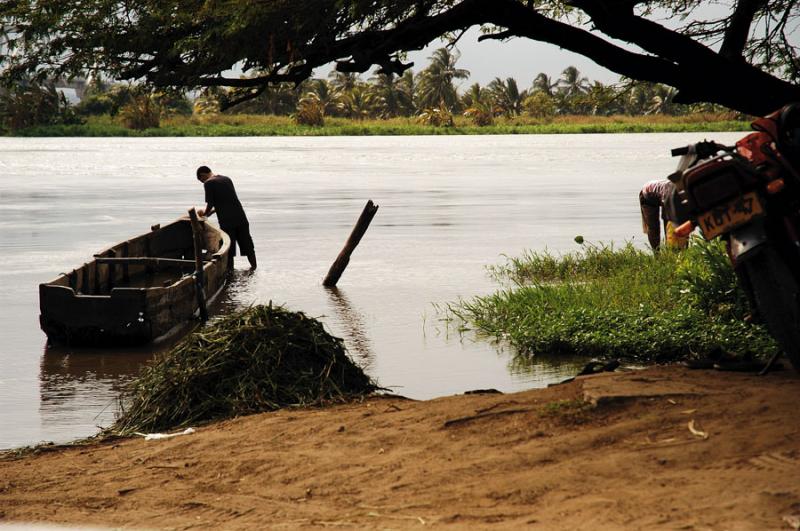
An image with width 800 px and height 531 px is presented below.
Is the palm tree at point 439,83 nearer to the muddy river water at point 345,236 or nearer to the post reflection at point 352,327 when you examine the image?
the muddy river water at point 345,236

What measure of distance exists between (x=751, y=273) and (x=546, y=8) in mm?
6387

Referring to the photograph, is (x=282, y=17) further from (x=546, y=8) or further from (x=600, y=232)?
(x=600, y=232)

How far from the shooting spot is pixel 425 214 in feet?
101

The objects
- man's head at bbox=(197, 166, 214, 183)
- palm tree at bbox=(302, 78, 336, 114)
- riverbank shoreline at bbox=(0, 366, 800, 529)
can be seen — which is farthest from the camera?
palm tree at bbox=(302, 78, 336, 114)

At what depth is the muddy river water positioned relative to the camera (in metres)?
11.0

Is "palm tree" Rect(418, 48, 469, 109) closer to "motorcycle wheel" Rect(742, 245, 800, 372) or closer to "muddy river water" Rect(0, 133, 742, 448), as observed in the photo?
"muddy river water" Rect(0, 133, 742, 448)

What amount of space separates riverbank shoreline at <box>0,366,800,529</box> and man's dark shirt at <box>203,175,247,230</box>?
38.6 ft

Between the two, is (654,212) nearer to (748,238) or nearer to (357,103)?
(748,238)

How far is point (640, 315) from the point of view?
11281 millimetres

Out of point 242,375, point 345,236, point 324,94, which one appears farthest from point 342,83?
point 242,375

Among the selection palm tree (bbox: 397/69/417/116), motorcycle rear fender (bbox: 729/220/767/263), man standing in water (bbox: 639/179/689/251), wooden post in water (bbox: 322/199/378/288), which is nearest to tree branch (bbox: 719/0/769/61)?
motorcycle rear fender (bbox: 729/220/767/263)

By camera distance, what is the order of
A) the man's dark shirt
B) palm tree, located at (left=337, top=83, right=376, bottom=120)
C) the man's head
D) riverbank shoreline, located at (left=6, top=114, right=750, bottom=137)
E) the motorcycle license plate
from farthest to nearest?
palm tree, located at (left=337, top=83, right=376, bottom=120), riverbank shoreline, located at (left=6, top=114, right=750, bottom=137), the man's head, the man's dark shirt, the motorcycle license plate

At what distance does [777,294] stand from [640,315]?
5.18 meters

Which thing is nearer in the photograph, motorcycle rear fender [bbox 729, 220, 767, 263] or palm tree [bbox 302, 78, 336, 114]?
motorcycle rear fender [bbox 729, 220, 767, 263]
